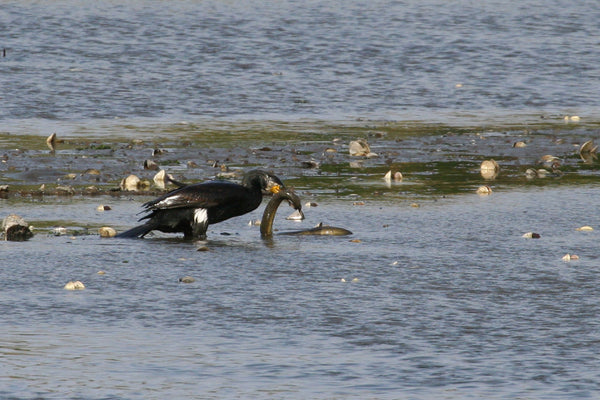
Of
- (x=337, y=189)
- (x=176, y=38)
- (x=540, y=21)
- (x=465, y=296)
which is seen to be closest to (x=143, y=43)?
(x=176, y=38)

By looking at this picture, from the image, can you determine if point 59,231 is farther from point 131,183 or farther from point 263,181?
point 131,183

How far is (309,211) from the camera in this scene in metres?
11.1

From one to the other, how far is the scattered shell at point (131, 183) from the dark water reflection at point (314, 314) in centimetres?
208

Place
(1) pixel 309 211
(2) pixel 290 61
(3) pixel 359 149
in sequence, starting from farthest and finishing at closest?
(2) pixel 290 61 → (3) pixel 359 149 → (1) pixel 309 211

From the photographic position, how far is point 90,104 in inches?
720

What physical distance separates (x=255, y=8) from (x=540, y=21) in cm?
661

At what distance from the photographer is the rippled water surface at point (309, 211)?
20.9ft

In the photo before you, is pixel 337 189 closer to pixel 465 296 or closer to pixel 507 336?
pixel 465 296

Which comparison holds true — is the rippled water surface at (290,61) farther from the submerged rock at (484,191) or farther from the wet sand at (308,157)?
the submerged rock at (484,191)

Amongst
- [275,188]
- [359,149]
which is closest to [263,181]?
[275,188]

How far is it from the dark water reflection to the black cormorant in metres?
0.17

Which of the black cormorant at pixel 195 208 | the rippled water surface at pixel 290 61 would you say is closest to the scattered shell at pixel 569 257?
the black cormorant at pixel 195 208

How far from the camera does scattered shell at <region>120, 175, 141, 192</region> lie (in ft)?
40.4

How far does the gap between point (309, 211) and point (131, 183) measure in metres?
2.14
